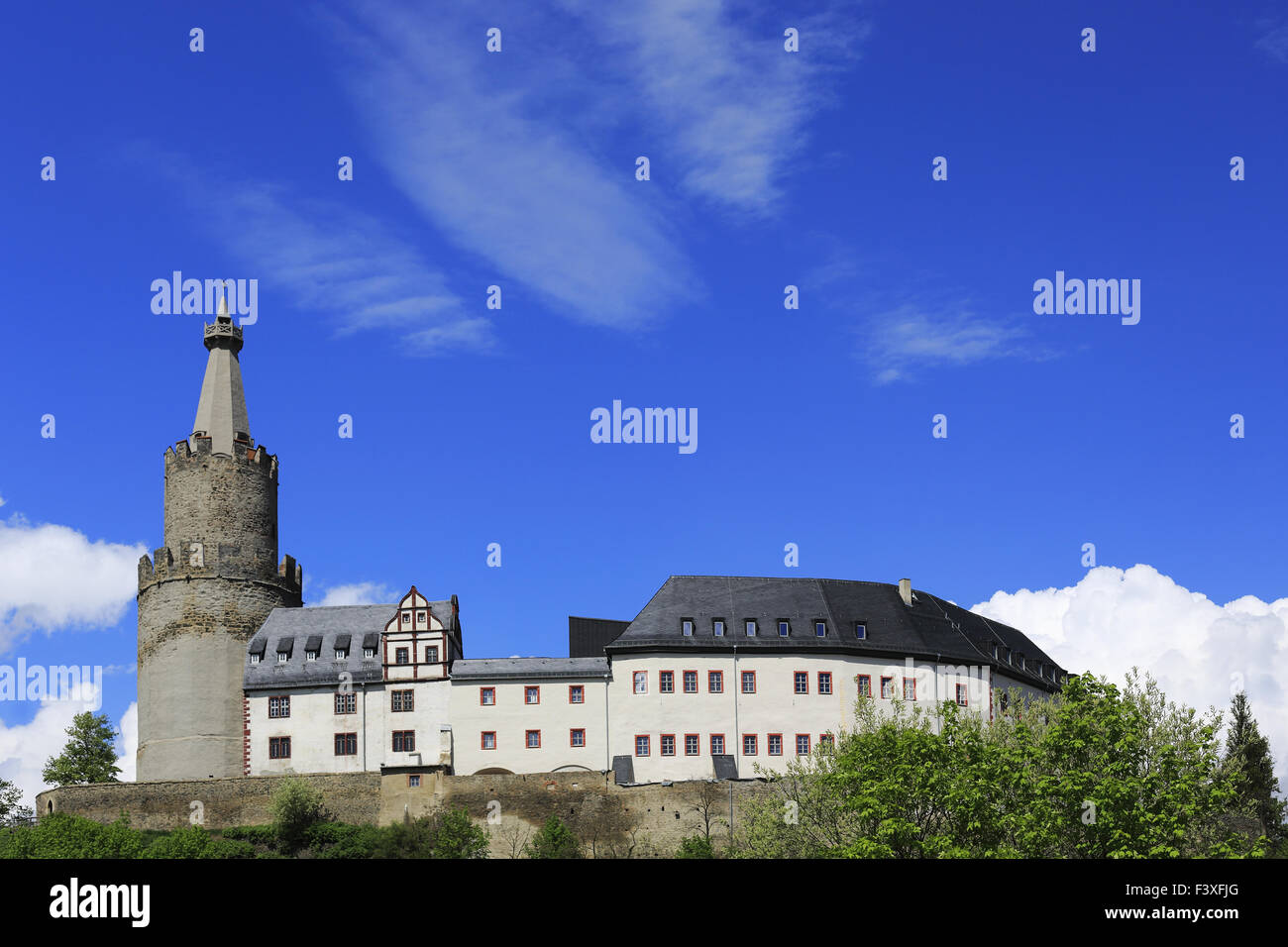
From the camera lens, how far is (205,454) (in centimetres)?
8106

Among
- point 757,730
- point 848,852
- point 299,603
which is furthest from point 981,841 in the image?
point 299,603

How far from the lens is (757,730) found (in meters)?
72.5

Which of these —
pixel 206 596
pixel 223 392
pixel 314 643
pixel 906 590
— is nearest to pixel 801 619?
pixel 906 590

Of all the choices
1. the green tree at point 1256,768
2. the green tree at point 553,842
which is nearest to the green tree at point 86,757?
the green tree at point 553,842

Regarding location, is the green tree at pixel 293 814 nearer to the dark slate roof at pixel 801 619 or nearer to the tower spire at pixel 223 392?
the dark slate roof at pixel 801 619

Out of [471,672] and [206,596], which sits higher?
[206,596]

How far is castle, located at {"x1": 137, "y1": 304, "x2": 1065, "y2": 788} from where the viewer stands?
Result: 72125 mm

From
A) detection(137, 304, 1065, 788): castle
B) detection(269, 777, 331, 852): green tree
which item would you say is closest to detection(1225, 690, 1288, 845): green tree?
detection(137, 304, 1065, 788): castle

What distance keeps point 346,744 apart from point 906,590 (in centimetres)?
3192

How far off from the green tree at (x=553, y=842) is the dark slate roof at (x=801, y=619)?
442 inches

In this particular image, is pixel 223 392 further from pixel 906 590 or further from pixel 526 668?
pixel 906 590
